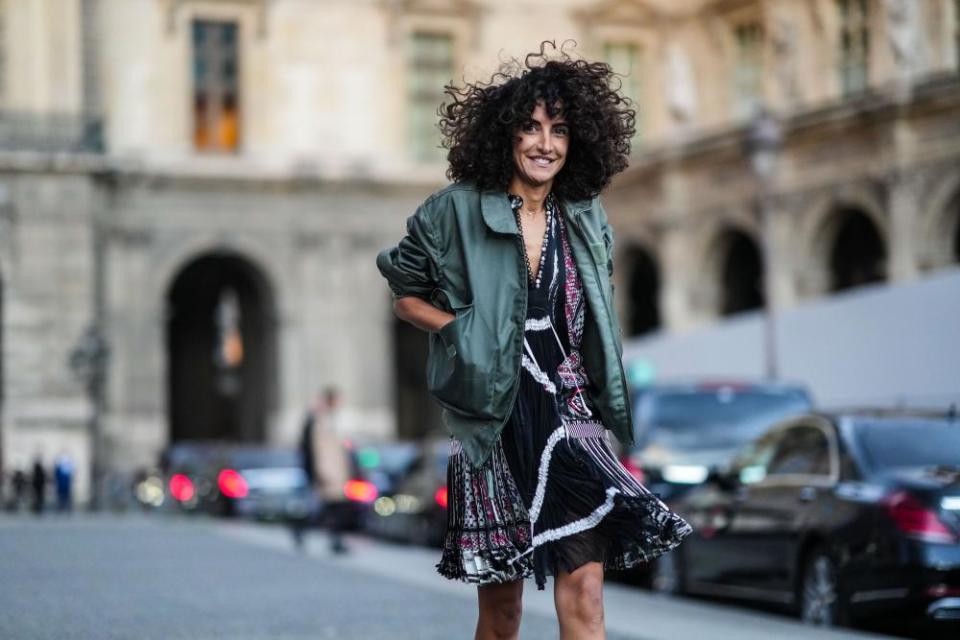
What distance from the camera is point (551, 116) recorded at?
6.00m

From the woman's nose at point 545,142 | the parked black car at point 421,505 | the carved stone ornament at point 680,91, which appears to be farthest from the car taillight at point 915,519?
the carved stone ornament at point 680,91

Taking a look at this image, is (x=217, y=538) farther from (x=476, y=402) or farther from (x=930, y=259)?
(x=476, y=402)

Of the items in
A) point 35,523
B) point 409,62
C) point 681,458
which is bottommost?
point 35,523

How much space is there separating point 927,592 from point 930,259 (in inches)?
953

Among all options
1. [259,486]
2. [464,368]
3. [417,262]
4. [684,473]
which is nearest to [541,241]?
[417,262]

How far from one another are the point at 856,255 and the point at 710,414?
22.8 metres

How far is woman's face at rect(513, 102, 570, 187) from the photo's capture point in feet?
19.5

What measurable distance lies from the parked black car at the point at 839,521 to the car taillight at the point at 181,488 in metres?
23.3

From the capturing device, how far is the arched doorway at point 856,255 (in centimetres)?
3934

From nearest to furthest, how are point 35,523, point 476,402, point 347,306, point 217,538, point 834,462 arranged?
point 476,402 → point 834,462 → point 217,538 → point 35,523 → point 347,306

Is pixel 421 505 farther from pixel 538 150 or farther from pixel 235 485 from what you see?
pixel 538 150

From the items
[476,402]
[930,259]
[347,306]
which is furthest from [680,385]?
[347,306]

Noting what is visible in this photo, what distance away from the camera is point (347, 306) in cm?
4744

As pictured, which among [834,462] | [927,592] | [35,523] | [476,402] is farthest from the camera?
[35,523]
